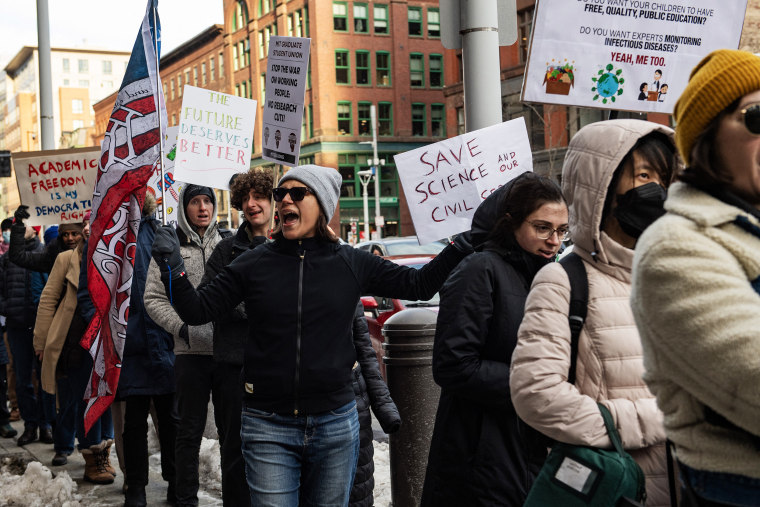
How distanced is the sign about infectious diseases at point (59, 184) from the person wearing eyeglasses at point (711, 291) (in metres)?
7.45

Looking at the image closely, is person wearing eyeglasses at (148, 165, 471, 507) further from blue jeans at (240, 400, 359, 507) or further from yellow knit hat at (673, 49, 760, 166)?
yellow knit hat at (673, 49, 760, 166)

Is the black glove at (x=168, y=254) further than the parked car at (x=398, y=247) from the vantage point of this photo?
No

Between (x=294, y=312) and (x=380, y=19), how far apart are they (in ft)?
208

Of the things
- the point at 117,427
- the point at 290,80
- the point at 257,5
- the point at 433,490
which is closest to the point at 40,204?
the point at 117,427

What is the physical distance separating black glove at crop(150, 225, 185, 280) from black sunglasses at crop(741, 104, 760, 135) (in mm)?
2767

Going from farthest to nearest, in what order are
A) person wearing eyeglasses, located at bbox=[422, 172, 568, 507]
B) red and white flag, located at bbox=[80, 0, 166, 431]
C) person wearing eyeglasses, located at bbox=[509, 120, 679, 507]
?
red and white flag, located at bbox=[80, 0, 166, 431]
person wearing eyeglasses, located at bbox=[422, 172, 568, 507]
person wearing eyeglasses, located at bbox=[509, 120, 679, 507]

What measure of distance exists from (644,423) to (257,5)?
236 feet

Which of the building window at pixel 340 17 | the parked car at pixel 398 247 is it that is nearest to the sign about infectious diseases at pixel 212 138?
the parked car at pixel 398 247

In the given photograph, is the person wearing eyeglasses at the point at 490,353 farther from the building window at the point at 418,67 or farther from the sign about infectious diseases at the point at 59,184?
Answer: the building window at the point at 418,67

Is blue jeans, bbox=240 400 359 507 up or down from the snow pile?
up

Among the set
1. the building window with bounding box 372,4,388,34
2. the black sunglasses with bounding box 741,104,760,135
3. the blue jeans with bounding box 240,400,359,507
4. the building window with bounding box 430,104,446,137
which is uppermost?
the building window with bounding box 372,4,388,34

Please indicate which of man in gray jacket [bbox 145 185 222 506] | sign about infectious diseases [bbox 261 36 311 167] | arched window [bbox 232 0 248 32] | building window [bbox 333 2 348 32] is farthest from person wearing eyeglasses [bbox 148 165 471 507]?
arched window [bbox 232 0 248 32]

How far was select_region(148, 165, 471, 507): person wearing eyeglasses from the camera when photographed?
3.76 metres

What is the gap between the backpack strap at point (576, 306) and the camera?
2438 millimetres
